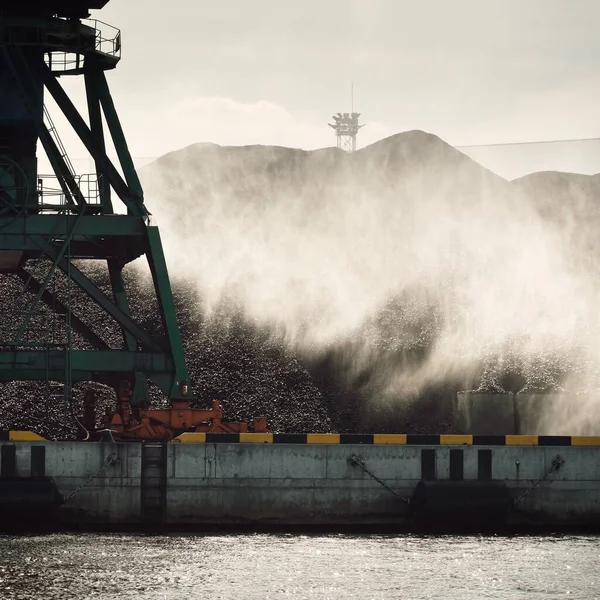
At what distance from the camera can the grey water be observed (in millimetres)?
34625

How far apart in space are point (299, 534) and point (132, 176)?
52.2 ft

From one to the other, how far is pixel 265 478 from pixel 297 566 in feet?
25.7

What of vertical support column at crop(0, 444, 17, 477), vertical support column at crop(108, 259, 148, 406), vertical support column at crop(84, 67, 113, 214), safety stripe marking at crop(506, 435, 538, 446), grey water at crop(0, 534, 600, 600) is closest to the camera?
grey water at crop(0, 534, 600, 600)

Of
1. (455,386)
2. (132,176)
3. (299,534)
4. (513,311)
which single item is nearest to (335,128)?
(513,311)

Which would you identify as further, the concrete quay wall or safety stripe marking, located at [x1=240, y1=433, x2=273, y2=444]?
safety stripe marking, located at [x1=240, y1=433, x2=273, y2=444]

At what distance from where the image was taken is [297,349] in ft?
239

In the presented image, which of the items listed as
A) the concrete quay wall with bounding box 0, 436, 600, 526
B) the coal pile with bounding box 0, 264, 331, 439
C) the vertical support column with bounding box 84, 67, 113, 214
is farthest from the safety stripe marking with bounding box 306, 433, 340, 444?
the coal pile with bounding box 0, 264, 331, 439

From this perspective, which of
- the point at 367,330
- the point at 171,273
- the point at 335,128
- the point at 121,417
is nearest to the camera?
the point at 121,417

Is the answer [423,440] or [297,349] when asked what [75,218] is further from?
[297,349]

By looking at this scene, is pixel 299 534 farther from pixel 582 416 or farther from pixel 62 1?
pixel 582 416

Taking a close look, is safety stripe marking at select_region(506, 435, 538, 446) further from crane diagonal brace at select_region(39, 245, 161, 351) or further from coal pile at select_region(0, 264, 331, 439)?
coal pile at select_region(0, 264, 331, 439)

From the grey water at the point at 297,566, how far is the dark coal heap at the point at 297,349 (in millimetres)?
9969

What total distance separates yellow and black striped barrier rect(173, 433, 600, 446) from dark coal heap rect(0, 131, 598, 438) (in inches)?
246

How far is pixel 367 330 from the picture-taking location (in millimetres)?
75625
